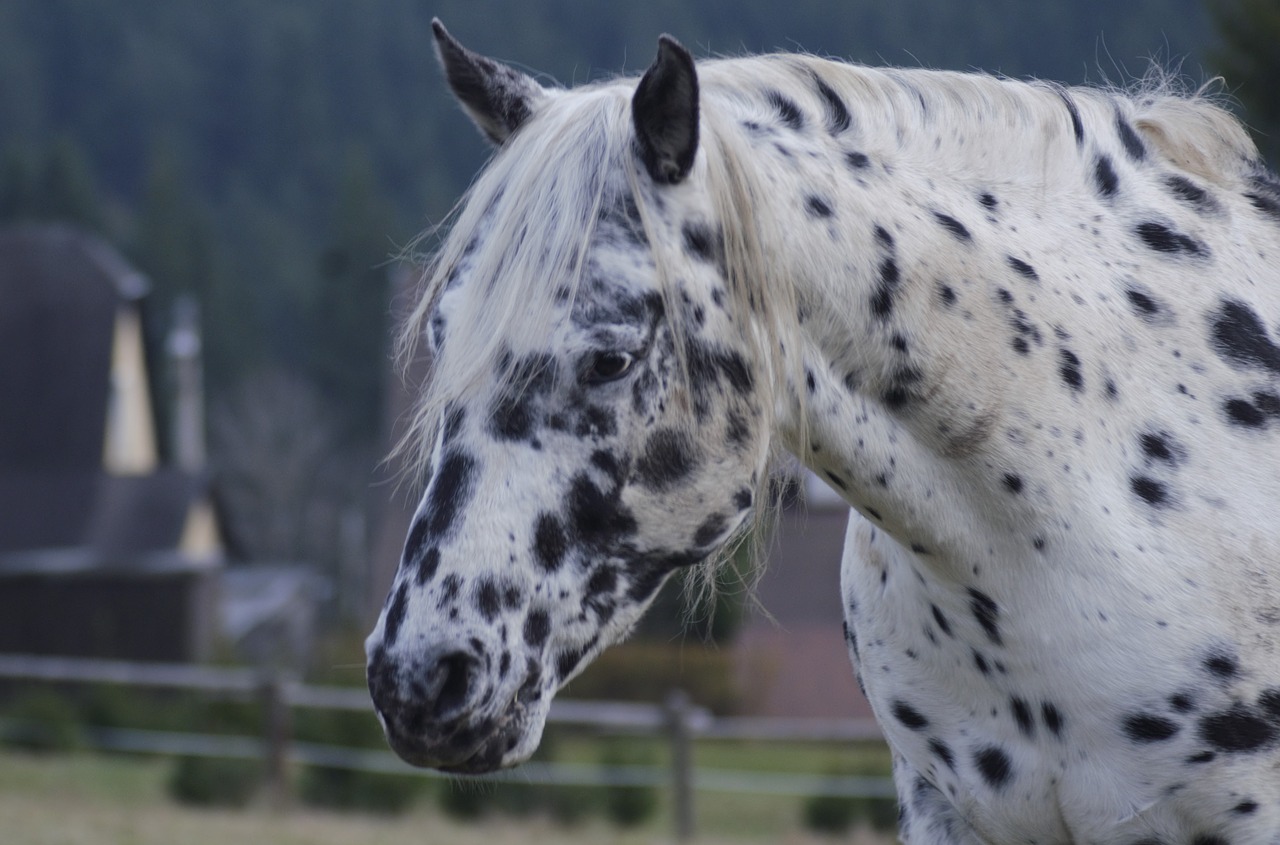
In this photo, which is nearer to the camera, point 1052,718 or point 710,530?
point 710,530

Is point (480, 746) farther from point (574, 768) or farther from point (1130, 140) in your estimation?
point (574, 768)

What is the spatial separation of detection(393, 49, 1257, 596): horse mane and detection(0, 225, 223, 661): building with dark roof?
2276 cm

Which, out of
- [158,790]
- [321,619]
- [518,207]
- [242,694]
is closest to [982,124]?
[518,207]

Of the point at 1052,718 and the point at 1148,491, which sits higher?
the point at 1148,491

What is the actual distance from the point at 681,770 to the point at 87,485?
18.4m

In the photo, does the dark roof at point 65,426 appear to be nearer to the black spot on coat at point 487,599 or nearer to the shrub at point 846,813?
the shrub at point 846,813

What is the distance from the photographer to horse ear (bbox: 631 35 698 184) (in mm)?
1980

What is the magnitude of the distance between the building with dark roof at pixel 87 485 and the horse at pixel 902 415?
2280cm

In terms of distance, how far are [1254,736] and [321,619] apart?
53755 mm

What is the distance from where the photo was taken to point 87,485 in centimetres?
2553

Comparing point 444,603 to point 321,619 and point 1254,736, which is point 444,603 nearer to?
point 1254,736

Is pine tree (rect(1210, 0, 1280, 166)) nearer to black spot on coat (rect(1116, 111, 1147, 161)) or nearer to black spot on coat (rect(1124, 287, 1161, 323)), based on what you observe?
black spot on coat (rect(1116, 111, 1147, 161))

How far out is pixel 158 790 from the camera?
37.5 ft

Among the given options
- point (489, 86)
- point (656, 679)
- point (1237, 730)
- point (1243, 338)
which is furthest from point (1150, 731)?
point (656, 679)
